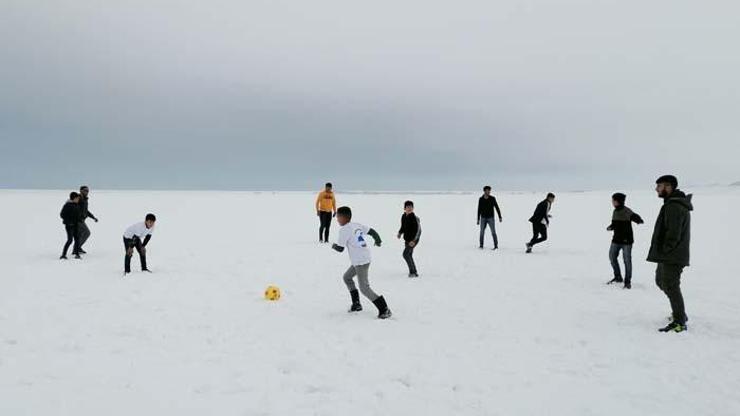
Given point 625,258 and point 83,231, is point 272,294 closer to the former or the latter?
point 625,258

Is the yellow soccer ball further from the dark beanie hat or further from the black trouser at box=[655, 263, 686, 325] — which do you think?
the dark beanie hat

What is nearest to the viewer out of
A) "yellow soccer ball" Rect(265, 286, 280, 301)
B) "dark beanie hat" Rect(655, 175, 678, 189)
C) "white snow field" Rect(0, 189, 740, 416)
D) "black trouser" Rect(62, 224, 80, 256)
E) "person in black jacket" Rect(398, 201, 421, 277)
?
"white snow field" Rect(0, 189, 740, 416)

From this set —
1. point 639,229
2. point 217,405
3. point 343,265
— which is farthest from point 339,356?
point 639,229

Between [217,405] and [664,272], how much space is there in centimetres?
744

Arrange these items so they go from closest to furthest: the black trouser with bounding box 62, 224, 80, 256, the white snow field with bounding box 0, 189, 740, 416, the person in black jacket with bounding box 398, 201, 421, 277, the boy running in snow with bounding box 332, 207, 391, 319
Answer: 1. the white snow field with bounding box 0, 189, 740, 416
2. the boy running in snow with bounding box 332, 207, 391, 319
3. the person in black jacket with bounding box 398, 201, 421, 277
4. the black trouser with bounding box 62, 224, 80, 256

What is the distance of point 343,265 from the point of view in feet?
49.1

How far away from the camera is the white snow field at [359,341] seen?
5602 mm

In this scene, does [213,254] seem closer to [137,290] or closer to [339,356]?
[137,290]

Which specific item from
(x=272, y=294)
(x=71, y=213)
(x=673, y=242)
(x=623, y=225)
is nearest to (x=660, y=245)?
(x=673, y=242)

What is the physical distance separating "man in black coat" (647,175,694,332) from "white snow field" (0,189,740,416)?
1.74 feet

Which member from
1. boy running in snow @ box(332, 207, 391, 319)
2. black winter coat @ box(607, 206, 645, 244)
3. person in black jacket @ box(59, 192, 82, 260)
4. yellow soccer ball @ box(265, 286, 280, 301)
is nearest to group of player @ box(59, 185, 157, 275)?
person in black jacket @ box(59, 192, 82, 260)

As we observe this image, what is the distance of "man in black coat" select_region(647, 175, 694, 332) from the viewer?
793 centimetres

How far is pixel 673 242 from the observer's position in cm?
793

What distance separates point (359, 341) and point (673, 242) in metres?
5.52
